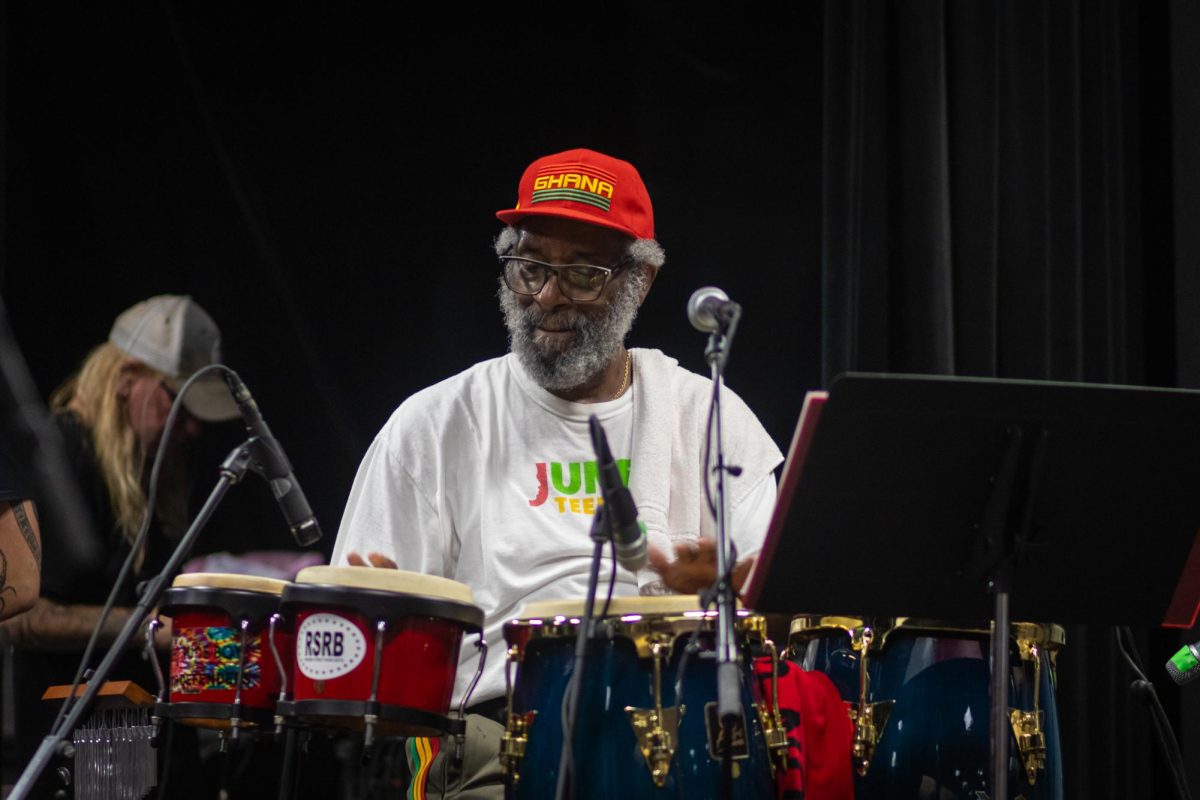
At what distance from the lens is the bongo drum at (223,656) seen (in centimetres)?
282

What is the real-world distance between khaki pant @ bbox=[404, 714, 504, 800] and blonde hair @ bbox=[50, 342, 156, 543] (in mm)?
1475

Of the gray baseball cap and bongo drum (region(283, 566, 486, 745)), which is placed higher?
the gray baseball cap

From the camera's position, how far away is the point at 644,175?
4434 millimetres

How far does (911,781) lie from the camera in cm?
293

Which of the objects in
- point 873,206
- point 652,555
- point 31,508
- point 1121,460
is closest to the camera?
point 1121,460

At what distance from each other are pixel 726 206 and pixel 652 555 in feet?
6.04

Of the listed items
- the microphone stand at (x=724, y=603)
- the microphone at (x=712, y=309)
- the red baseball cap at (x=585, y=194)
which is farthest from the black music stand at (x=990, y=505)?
the red baseball cap at (x=585, y=194)

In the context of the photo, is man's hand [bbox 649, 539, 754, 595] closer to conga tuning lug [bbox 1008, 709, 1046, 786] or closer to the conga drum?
the conga drum

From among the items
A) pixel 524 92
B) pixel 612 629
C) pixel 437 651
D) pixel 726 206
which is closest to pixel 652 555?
pixel 612 629

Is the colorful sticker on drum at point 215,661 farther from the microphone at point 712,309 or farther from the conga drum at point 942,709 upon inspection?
the conga drum at point 942,709

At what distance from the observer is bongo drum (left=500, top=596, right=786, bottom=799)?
101 inches

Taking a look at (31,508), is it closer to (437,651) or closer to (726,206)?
(437,651)

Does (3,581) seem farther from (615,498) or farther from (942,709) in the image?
(942,709)

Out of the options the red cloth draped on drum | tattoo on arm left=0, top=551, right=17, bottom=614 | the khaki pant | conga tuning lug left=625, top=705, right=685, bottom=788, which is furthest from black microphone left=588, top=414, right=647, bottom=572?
tattoo on arm left=0, top=551, right=17, bottom=614
